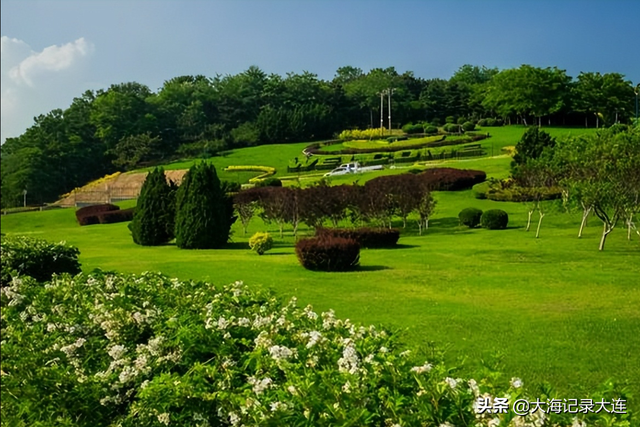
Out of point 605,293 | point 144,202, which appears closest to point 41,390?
point 605,293

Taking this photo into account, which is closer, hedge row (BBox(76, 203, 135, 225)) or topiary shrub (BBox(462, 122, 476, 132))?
hedge row (BBox(76, 203, 135, 225))

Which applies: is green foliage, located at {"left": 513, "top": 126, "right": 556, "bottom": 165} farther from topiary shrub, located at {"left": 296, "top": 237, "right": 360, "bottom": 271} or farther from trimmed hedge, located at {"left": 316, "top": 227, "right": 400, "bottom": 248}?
topiary shrub, located at {"left": 296, "top": 237, "right": 360, "bottom": 271}

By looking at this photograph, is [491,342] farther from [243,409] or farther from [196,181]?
[196,181]

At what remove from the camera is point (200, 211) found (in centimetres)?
1942

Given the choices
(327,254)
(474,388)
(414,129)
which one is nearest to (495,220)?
(327,254)

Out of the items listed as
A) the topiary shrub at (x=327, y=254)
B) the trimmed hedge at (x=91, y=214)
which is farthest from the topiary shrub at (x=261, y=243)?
the trimmed hedge at (x=91, y=214)

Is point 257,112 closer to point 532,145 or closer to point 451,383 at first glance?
point 532,145

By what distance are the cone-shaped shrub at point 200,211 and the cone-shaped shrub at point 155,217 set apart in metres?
1.77

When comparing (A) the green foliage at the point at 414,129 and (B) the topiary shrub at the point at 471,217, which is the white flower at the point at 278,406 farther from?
(A) the green foliage at the point at 414,129

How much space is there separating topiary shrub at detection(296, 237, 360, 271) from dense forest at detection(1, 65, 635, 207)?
36019mm

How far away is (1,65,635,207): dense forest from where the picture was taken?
Result: 5781cm

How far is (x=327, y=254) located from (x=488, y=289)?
361 centimetres

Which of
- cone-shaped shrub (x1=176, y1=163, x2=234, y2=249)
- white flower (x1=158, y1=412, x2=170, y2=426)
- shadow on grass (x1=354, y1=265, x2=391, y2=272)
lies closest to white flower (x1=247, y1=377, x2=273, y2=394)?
white flower (x1=158, y1=412, x2=170, y2=426)

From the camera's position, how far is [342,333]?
152 inches
